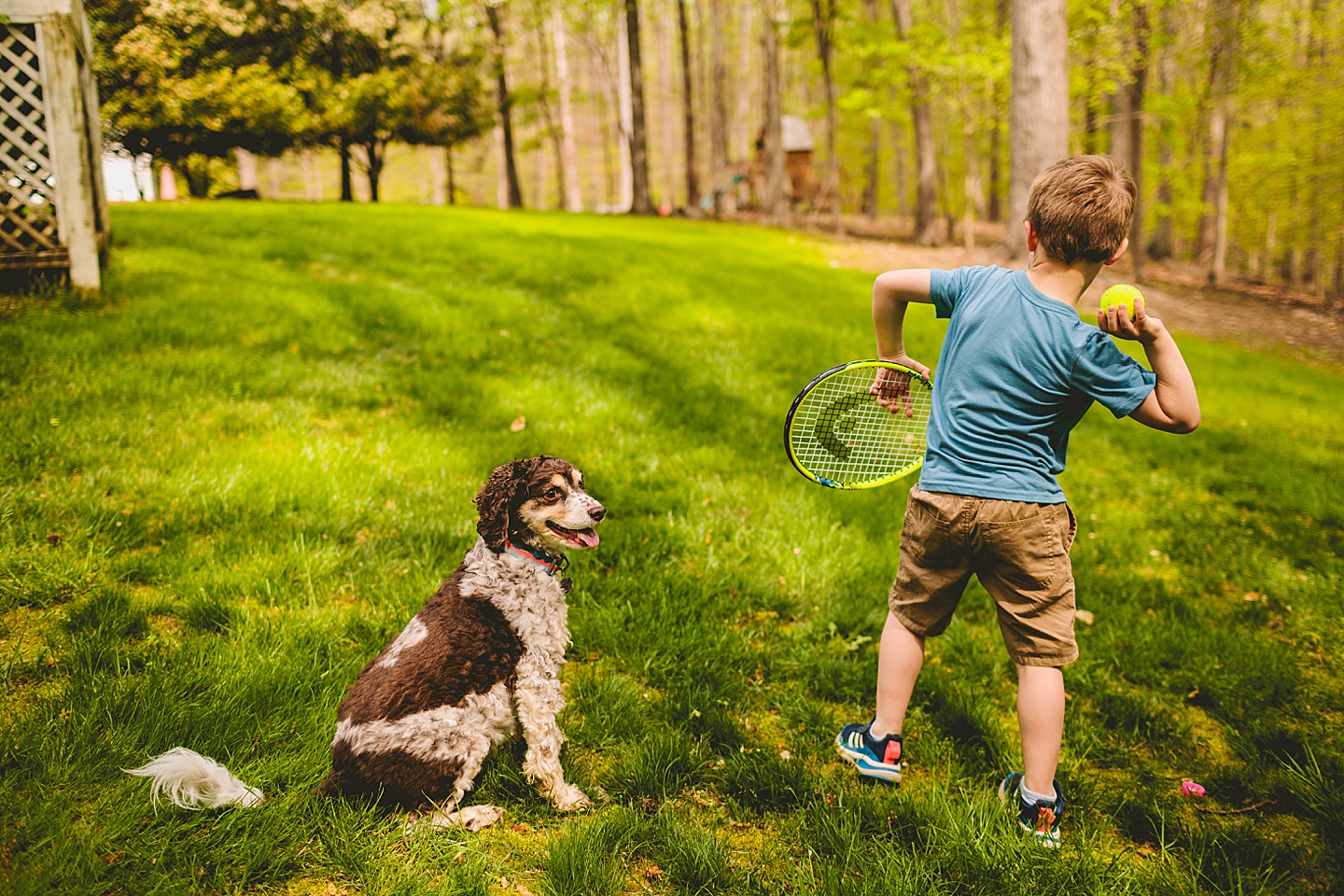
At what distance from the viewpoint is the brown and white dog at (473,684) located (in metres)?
2.26

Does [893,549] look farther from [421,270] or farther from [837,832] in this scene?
[421,270]

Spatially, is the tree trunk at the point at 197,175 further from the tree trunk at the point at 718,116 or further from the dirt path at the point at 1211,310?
the dirt path at the point at 1211,310

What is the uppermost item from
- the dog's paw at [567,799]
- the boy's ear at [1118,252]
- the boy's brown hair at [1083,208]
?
the boy's brown hair at [1083,208]

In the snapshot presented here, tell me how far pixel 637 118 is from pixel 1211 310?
62.0 feet

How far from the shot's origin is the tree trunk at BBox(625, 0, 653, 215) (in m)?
25.4

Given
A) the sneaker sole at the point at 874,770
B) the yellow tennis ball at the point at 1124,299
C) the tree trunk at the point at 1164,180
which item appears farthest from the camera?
the tree trunk at the point at 1164,180

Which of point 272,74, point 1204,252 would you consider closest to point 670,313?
point 272,74

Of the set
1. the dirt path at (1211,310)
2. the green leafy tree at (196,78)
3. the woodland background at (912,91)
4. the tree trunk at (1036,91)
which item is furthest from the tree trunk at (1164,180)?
the green leafy tree at (196,78)

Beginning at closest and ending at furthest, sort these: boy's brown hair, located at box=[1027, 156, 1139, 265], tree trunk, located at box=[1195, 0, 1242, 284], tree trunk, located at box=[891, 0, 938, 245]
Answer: boy's brown hair, located at box=[1027, 156, 1139, 265], tree trunk, located at box=[1195, 0, 1242, 284], tree trunk, located at box=[891, 0, 938, 245]

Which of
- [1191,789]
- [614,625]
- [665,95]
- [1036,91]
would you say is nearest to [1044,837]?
[1191,789]

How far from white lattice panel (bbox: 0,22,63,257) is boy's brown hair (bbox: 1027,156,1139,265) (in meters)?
9.05

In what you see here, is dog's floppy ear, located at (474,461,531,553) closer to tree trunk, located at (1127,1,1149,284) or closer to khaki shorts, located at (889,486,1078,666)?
khaki shorts, located at (889,486,1078,666)

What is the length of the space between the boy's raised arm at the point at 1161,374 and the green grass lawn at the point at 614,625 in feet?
4.89

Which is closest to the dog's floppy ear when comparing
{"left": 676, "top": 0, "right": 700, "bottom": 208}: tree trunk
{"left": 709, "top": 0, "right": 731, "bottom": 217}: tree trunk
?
{"left": 676, "top": 0, "right": 700, "bottom": 208}: tree trunk
